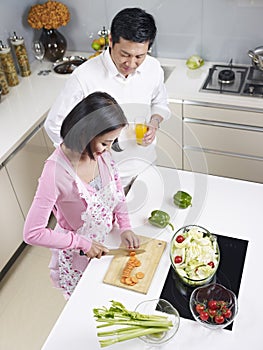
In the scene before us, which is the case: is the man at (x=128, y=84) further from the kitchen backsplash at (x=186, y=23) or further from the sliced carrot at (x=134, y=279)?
the kitchen backsplash at (x=186, y=23)

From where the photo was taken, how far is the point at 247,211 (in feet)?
5.32

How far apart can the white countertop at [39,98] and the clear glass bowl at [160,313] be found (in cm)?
123

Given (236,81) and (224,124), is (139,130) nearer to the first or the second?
(224,124)

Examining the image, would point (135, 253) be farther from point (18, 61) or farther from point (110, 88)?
point (18, 61)

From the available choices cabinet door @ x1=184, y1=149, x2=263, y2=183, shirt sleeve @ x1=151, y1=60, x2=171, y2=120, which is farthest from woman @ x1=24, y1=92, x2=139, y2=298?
cabinet door @ x1=184, y1=149, x2=263, y2=183

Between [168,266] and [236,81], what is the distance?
5.14 ft

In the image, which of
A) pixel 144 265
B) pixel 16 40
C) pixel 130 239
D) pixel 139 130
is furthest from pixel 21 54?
pixel 144 265

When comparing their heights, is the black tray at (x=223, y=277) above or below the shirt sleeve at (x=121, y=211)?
below

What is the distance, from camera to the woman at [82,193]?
131cm

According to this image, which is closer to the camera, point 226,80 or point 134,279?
point 134,279

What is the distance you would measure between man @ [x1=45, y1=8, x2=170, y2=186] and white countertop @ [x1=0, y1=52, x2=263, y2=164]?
459 mm

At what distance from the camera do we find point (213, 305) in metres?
1.28

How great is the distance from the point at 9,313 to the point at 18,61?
1.67 meters

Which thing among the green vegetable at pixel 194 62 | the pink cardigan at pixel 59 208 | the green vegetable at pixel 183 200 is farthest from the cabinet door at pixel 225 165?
the pink cardigan at pixel 59 208
